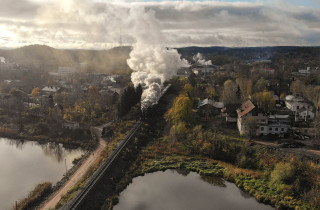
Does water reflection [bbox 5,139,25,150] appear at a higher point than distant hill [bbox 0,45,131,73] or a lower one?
lower

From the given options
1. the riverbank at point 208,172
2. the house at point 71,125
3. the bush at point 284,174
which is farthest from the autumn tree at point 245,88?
the house at point 71,125

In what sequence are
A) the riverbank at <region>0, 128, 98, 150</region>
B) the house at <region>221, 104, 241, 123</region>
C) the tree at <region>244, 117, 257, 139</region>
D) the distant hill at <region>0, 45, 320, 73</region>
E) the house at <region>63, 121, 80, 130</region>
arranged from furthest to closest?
the distant hill at <region>0, 45, 320, 73</region> → the house at <region>63, 121, 80, 130</region> → the house at <region>221, 104, 241, 123</region> → the riverbank at <region>0, 128, 98, 150</region> → the tree at <region>244, 117, 257, 139</region>

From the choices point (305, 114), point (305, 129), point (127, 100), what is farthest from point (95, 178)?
point (305, 114)

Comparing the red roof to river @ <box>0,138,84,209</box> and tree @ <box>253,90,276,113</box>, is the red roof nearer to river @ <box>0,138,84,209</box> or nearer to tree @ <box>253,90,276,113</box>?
tree @ <box>253,90,276,113</box>

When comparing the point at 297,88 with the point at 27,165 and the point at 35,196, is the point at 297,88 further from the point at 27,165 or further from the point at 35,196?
the point at 35,196

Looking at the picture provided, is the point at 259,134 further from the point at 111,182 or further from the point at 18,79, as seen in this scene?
the point at 18,79

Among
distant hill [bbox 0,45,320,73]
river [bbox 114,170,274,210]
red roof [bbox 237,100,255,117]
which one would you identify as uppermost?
distant hill [bbox 0,45,320,73]

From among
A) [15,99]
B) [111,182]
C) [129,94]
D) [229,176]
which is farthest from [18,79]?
[229,176]

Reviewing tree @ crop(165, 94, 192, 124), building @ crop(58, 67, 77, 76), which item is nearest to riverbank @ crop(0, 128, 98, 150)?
tree @ crop(165, 94, 192, 124)
